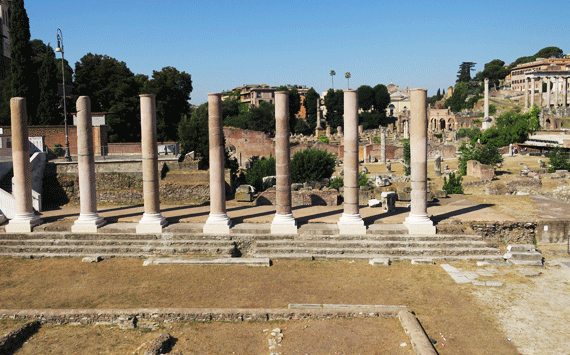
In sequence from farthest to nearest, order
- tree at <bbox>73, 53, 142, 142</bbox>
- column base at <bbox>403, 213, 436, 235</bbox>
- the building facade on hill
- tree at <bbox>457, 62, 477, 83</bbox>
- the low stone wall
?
1. tree at <bbox>457, 62, 477, 83</bbox>
2. the building facade on hill
3. tree at <bbox>73, 53, 142, 142</bbox>
4. the low stone wall
5. column base at <bbox>403, 213, 436, 235</bbox>

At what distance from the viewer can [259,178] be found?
28.7m

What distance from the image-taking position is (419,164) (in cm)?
1608

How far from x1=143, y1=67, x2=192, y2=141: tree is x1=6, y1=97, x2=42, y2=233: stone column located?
22.1m

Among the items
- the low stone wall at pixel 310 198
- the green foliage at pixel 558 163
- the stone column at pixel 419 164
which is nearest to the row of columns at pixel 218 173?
the stone column at pixel 419 164

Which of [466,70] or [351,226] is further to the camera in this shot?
[466,70]

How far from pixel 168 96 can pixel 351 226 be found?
28.8 meters

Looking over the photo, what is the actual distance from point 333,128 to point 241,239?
7466 cm

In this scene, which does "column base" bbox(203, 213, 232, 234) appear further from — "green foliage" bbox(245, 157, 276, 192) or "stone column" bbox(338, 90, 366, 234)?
"green foliage" bbox(245, 157, 276, 192)

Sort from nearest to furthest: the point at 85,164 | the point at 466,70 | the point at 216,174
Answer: the point at 216,174 < the point at 85,164 < the point at 466,70

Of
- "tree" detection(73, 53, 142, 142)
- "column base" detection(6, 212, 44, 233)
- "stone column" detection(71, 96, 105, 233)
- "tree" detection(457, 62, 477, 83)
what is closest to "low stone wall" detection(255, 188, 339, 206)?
"stone column" detection(71, 96, 105, 233)

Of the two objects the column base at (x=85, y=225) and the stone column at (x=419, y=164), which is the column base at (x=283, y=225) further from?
the column base at (x=85, y=225)

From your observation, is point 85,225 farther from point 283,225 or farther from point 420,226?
point 420,226

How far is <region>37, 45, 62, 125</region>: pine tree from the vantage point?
34.3m

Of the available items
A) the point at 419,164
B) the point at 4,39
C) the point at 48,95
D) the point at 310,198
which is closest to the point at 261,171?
the point at 310,198
